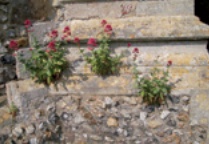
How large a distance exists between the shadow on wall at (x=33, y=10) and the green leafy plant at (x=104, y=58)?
5.69ft

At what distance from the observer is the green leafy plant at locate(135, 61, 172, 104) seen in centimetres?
247

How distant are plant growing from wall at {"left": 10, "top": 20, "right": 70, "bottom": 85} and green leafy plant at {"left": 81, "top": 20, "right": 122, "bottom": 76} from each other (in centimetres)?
30

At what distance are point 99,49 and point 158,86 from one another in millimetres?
710

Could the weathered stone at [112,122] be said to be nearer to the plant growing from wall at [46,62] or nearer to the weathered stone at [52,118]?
the weathered stone at [52,118]

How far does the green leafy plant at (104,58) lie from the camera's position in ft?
8.61

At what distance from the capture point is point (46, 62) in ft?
8.70

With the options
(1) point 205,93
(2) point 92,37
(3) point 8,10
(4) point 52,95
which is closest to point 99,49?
(2) point 92,37

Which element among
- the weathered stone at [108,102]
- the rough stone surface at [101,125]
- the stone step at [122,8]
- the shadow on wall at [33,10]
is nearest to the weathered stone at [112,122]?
the rough stone surface at [101,125]

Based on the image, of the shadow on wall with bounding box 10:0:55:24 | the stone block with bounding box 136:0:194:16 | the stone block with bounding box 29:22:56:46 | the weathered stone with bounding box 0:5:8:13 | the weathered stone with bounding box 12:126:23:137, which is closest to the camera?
the weathered stone with bounding box 12:126:23:137

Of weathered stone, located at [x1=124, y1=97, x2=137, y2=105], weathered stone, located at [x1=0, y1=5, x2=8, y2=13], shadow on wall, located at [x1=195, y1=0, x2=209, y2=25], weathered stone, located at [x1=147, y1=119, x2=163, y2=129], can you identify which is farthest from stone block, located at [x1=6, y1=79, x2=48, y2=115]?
shadow on wall, located at [x1=195, y1=0, x2=209, y2=25]

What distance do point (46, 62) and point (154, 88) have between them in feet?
3.73

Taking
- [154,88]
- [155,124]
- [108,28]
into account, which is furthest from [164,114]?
[108,28]

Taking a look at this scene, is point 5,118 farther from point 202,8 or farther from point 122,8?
point 202,8

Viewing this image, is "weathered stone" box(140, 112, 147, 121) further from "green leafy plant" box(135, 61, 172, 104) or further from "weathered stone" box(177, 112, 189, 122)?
"weathered stone" box(177, 112, 189, 122)
